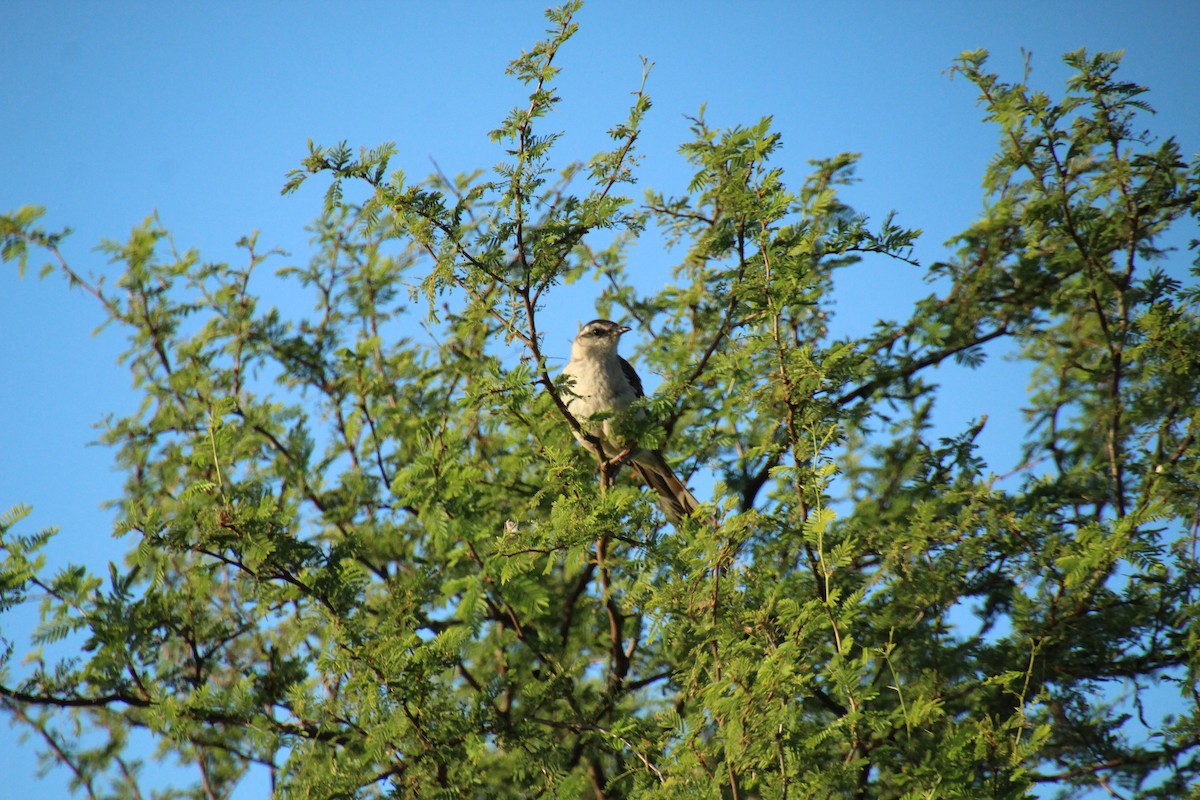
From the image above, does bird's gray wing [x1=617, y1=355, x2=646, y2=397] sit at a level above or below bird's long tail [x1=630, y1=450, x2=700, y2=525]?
above

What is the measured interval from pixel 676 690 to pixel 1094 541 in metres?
3.72

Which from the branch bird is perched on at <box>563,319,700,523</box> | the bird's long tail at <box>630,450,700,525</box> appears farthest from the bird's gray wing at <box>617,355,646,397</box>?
the bird's long tail at <box>630,450,700,525</box>

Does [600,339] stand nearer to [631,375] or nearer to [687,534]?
[631,375]

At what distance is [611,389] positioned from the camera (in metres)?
8.28

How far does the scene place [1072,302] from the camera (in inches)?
297

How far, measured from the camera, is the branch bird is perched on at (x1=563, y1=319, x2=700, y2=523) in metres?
7.83

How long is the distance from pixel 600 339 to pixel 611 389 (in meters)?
0.59

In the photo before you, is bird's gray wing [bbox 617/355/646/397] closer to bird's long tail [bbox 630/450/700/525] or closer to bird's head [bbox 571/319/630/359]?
bird's head [bbox 571/319/630/359]

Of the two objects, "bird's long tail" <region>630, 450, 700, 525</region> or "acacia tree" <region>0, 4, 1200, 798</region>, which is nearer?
"acacia tree" <region>0, 4, 1200, 798</region>

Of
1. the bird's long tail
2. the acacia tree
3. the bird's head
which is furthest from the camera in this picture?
the bird's head

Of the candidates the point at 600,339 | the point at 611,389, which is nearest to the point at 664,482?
the point at 611,389

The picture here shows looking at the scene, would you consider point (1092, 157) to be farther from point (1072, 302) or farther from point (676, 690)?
point (676, 690)

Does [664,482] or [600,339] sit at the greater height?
[600,339]

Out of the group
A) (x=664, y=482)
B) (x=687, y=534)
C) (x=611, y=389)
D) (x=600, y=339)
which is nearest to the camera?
(x=687, y=534)
